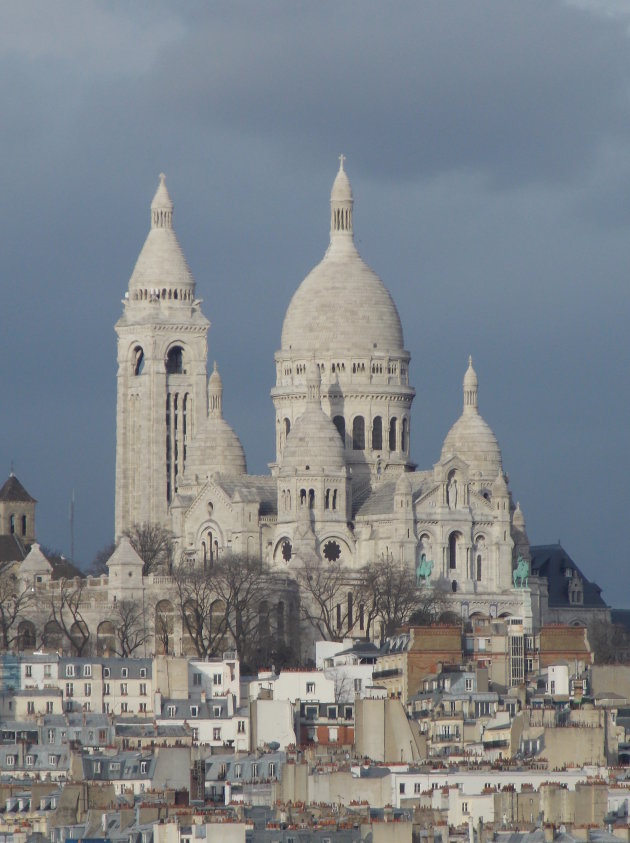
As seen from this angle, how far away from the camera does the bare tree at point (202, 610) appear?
18338 centimetres

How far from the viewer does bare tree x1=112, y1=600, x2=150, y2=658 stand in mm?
188500

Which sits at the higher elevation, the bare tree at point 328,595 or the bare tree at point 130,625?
the bare tree at point 328,595

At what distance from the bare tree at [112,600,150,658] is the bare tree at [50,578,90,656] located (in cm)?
149

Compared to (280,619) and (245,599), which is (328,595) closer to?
(280,619)

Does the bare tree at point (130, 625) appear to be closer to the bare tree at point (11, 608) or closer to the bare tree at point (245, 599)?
the bare tree at point (245, 599)

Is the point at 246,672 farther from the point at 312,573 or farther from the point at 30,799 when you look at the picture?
the point at 30,799

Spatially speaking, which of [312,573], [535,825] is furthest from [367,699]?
[312,573]

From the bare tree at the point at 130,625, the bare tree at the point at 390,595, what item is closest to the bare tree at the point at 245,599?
the bare tree at the point at 130,625

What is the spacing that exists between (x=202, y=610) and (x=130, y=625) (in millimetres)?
4192

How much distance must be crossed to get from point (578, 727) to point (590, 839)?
20.6 metres

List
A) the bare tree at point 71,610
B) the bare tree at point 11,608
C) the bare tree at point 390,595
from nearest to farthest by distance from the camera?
the bare tree at point 11,608, the bare tree at point 390,595, the bare tree at point 71,610

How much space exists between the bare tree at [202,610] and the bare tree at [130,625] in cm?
202

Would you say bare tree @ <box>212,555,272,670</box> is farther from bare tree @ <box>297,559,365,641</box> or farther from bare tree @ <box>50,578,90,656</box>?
bare tree @ <box>50,578,90,656</box>

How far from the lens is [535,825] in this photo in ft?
330
